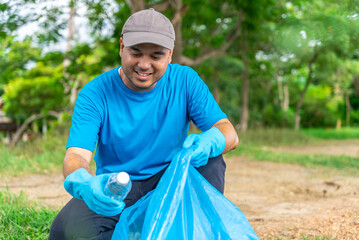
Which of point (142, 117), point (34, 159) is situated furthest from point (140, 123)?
point (34, 159)

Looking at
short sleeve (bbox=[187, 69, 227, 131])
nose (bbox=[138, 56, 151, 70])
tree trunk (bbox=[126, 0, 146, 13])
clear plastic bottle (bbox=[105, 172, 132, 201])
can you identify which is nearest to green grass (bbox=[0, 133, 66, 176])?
tree trunk (bbox=[126, 0, 146, 13])

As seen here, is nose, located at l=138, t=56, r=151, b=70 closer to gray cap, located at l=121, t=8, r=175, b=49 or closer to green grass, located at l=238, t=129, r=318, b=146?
gray cap, located at l=121, t=8, r=175, b=49

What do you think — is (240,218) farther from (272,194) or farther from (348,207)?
(272,194)

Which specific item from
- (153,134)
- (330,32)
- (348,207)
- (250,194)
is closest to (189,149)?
(153,134)

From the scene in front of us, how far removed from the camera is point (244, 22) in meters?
8.11

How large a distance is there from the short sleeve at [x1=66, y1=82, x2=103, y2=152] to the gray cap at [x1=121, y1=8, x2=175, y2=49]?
33 centimetres

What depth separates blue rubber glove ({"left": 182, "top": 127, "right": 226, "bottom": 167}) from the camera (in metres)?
1.67

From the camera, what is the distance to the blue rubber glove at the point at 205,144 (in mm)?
1671

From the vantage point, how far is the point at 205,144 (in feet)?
5.65

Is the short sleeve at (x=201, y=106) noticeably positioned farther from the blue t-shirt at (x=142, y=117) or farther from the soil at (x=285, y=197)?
the soil at (x=285, y=197)

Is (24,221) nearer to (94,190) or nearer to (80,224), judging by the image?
(80,224)


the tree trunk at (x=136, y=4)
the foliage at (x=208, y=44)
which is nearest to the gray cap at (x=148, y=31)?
the foliage at (x=208, y=44)

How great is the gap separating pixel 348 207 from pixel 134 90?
1.98 meters

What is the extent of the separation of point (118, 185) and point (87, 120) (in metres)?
Answer: 0.57
